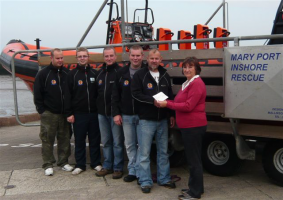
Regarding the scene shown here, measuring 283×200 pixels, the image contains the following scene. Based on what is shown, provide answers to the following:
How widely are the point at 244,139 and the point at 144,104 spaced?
135cm

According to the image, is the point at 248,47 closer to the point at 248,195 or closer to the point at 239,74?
the point at 239,74

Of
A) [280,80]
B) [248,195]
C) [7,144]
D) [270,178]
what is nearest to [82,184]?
[248,195]

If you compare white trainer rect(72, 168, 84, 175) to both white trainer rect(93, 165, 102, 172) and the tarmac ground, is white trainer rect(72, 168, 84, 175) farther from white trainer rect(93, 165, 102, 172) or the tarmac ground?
white trainer rect(93, 165, 102, 172)

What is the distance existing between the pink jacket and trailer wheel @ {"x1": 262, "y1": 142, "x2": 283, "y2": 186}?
108 cm

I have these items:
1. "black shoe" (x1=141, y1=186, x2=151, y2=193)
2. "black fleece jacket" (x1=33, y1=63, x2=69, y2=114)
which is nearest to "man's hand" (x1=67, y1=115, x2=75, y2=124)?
"black fleece jacket" (x1=33, y1=63, x2=69, y2=114)

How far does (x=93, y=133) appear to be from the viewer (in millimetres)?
5043

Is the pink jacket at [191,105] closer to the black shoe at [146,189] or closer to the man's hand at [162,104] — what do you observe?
the man's hand at [162,104]

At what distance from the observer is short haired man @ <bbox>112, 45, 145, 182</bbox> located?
436 centimetres

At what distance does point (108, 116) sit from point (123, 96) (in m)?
0.46

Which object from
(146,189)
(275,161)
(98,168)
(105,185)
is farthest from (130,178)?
(275,161)

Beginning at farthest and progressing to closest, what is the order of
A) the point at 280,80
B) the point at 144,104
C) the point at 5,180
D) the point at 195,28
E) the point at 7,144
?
the point at 7,144
the point at 195,28
the point at 5,180
the point at 144,104
the point at 280,80

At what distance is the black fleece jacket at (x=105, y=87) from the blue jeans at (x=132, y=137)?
0.37 m

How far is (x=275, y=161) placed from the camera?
434 centimetres

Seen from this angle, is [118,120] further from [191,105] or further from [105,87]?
[191,105]
